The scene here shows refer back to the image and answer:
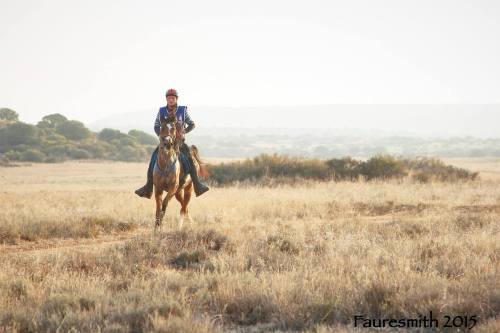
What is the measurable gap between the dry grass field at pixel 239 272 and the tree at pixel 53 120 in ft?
188

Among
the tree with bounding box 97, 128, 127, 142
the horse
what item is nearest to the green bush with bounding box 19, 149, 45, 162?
the tree with bounding box 97, 128, 127, 142

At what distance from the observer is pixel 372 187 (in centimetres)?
→ 2197

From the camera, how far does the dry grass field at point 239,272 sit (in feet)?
19.0

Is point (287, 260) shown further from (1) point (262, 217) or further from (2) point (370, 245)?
(1) point (262, 217)

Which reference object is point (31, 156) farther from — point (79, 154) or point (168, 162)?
point (168, 162)

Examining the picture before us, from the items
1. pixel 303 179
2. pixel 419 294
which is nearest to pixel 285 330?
pixel 419 294

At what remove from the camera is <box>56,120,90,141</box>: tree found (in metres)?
66.6

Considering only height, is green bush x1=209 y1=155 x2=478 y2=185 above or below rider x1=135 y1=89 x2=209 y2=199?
below

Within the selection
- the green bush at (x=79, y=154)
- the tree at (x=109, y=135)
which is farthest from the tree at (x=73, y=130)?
the green bush at (x=79, y=154)

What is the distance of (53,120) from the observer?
7038 cm

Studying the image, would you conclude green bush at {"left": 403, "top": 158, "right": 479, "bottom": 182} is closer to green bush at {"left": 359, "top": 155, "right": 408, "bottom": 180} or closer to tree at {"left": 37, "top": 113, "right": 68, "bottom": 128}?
green bush at {"left": 359, "top": 155, "right": 408, "bottom": 180}

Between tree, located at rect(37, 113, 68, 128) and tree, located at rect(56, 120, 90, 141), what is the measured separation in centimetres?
96

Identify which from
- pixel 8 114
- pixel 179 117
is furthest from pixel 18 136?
pixel 179 117

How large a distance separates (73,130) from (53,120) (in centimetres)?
471
